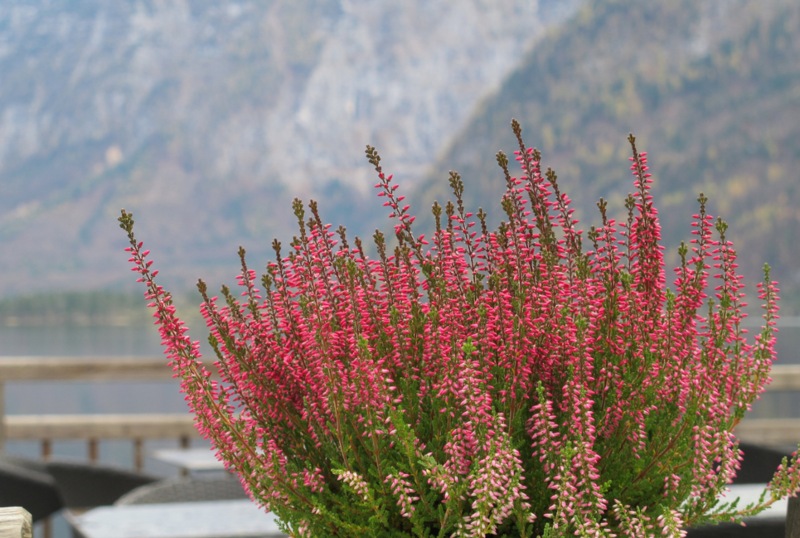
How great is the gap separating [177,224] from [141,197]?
4977mm

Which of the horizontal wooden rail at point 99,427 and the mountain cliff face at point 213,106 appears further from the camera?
the mountain cliff face at point 213,106

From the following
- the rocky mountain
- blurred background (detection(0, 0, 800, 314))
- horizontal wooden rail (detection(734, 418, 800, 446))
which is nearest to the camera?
horizontal wooden rail (detection(734, 418, 800, 446))

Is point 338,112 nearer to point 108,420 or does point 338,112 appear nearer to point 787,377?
point 108,420

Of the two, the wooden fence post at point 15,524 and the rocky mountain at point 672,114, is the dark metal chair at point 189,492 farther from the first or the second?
the rocky mountain at point 672,114

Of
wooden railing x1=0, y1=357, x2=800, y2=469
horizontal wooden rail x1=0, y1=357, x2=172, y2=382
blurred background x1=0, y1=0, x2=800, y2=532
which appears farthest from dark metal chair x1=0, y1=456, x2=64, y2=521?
blurred background x1=0, y1=0, x2=800, y2=532

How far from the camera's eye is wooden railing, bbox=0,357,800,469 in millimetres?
4551

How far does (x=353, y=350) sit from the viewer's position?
37.2 inches

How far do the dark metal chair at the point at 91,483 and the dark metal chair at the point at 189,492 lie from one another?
1.25 meters

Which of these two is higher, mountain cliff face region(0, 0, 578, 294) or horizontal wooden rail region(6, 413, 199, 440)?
mountain cliff face region(0, 0, 578, 294)

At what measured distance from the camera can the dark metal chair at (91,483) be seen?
4078 millimetres

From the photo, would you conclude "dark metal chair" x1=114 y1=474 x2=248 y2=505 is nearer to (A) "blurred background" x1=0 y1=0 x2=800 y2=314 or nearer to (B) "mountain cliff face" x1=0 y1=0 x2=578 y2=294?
(A) "blurred background" x1=0 y1=0 x2=800 y2=314

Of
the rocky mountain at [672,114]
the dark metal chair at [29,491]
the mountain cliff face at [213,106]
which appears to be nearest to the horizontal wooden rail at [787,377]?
the dark metal chair at [29,491]

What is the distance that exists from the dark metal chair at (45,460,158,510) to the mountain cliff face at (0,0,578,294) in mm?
102549

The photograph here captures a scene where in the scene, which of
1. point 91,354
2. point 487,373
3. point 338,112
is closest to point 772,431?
point 487,373
